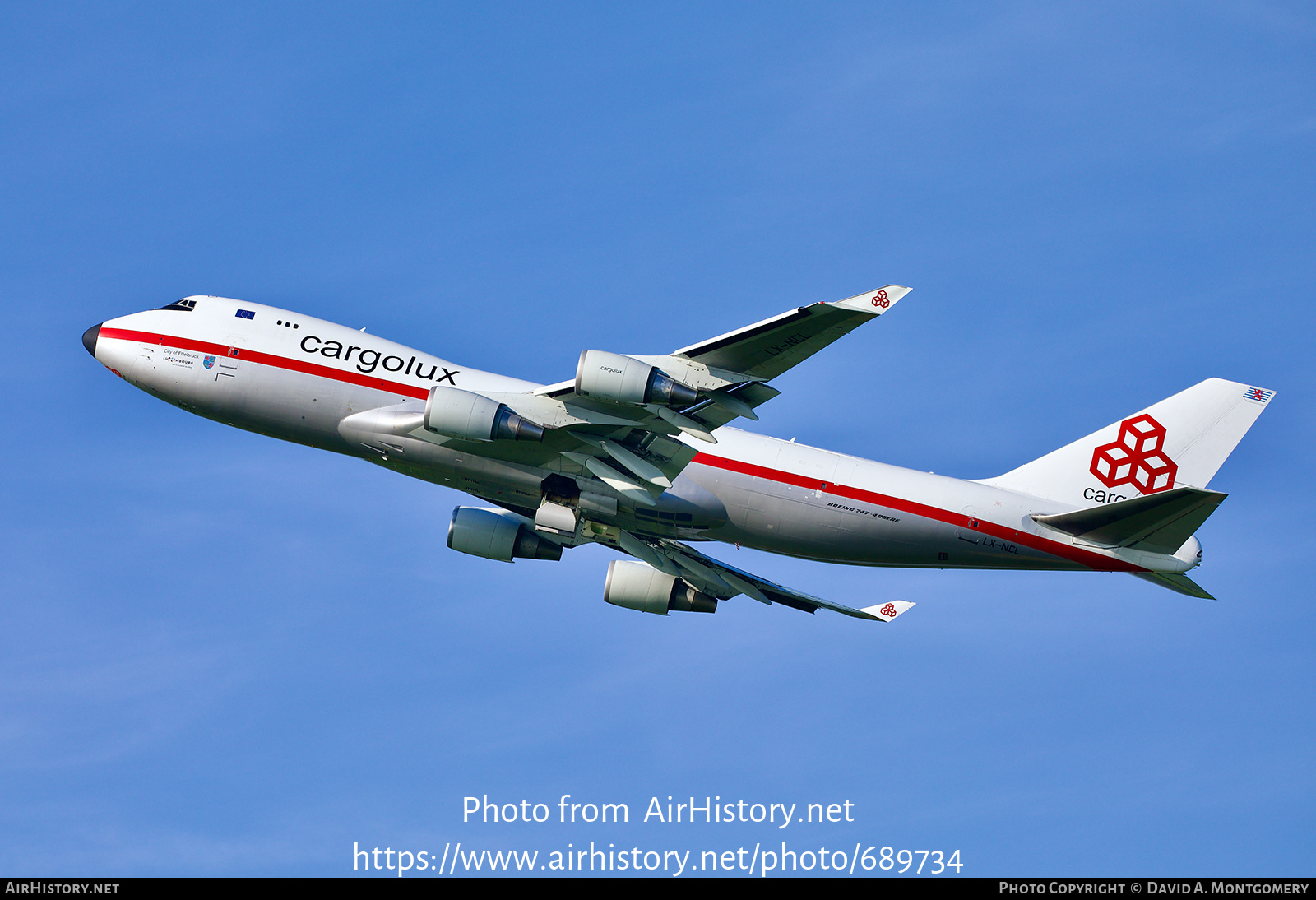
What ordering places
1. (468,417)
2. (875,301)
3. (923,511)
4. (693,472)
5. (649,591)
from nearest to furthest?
1. (875,301)
2. (468,417)
3. (693,472)
4. (923,511)
5. (649,591)

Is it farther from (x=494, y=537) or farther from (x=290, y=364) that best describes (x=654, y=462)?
(x=290, y=364)

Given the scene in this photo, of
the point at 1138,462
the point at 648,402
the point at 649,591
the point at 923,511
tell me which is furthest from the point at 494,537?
the point at 1138,462

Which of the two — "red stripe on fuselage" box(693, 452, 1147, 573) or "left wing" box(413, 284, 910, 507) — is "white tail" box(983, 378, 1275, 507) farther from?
"left wing" box(413, 284, 910, 507)

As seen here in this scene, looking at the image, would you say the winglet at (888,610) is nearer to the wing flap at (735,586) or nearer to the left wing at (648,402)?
the wing flap at (735,586)

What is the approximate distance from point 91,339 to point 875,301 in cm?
2621

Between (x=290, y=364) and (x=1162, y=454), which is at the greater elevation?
(x=1162, y=454)

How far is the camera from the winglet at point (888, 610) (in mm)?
42625

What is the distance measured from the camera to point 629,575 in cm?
4362

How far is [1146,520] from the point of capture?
36.3 m

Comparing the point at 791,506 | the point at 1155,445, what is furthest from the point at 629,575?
the point at 1155,445

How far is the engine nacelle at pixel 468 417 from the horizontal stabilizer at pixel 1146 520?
17239 mm

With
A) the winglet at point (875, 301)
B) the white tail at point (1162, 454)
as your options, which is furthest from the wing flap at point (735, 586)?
the winglet at point (875, 301)

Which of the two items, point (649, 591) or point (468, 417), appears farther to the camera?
point (649, 591)

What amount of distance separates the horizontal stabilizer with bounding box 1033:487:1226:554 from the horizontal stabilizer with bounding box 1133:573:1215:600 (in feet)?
0.72
